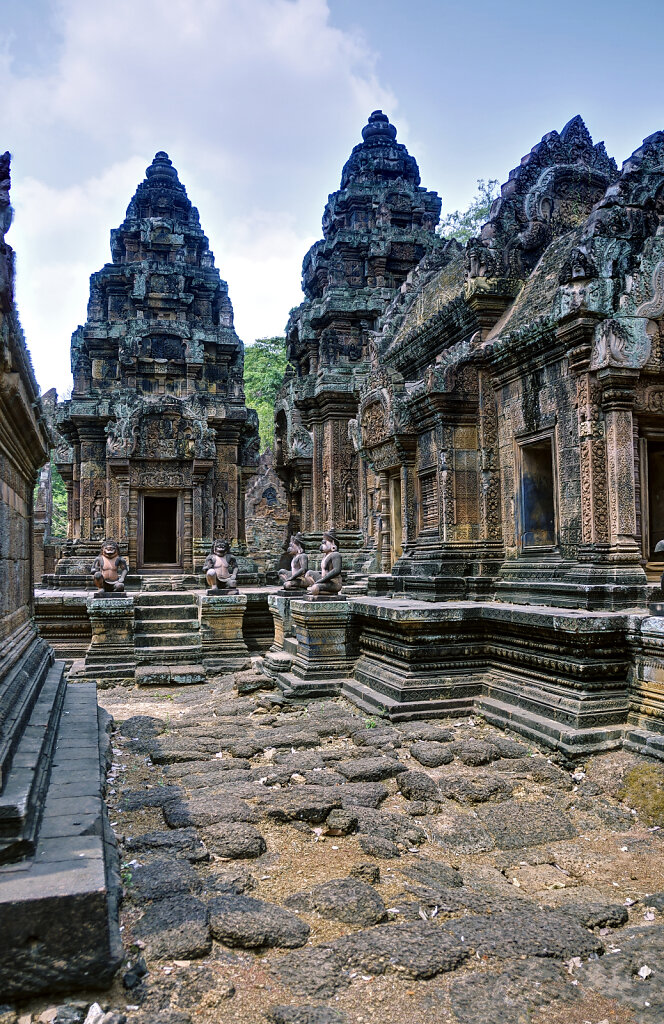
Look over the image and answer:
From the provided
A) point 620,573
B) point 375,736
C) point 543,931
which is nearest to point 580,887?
point 543,931

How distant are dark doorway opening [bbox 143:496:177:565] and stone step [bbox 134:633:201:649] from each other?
8.81m

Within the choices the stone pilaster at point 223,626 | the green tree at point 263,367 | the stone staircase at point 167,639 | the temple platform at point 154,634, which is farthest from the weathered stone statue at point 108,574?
the green tree at point 263,367

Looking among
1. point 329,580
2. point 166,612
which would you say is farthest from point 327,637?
point 166,612

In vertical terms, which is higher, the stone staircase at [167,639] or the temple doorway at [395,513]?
the temple doorway at [395,513]

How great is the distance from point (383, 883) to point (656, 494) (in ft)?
17.3

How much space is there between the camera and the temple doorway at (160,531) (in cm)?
1977

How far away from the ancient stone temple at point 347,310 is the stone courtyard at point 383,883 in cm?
942

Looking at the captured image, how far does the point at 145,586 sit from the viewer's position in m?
15.1

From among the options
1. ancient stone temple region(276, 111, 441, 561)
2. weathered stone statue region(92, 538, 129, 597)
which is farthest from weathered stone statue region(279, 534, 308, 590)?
ancient stone temple region(276, 111, 441, 561)

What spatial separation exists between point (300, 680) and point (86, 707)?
256cm

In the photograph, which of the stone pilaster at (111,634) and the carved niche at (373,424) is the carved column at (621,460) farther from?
the stone pilaster at (111,634)

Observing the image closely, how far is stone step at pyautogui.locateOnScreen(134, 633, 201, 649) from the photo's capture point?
1083 centimetres

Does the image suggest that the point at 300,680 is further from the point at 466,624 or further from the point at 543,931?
the point at 543,931

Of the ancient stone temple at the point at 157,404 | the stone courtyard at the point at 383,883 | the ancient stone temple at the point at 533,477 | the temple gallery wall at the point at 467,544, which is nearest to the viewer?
the stone courtyard at the point at 383,883
